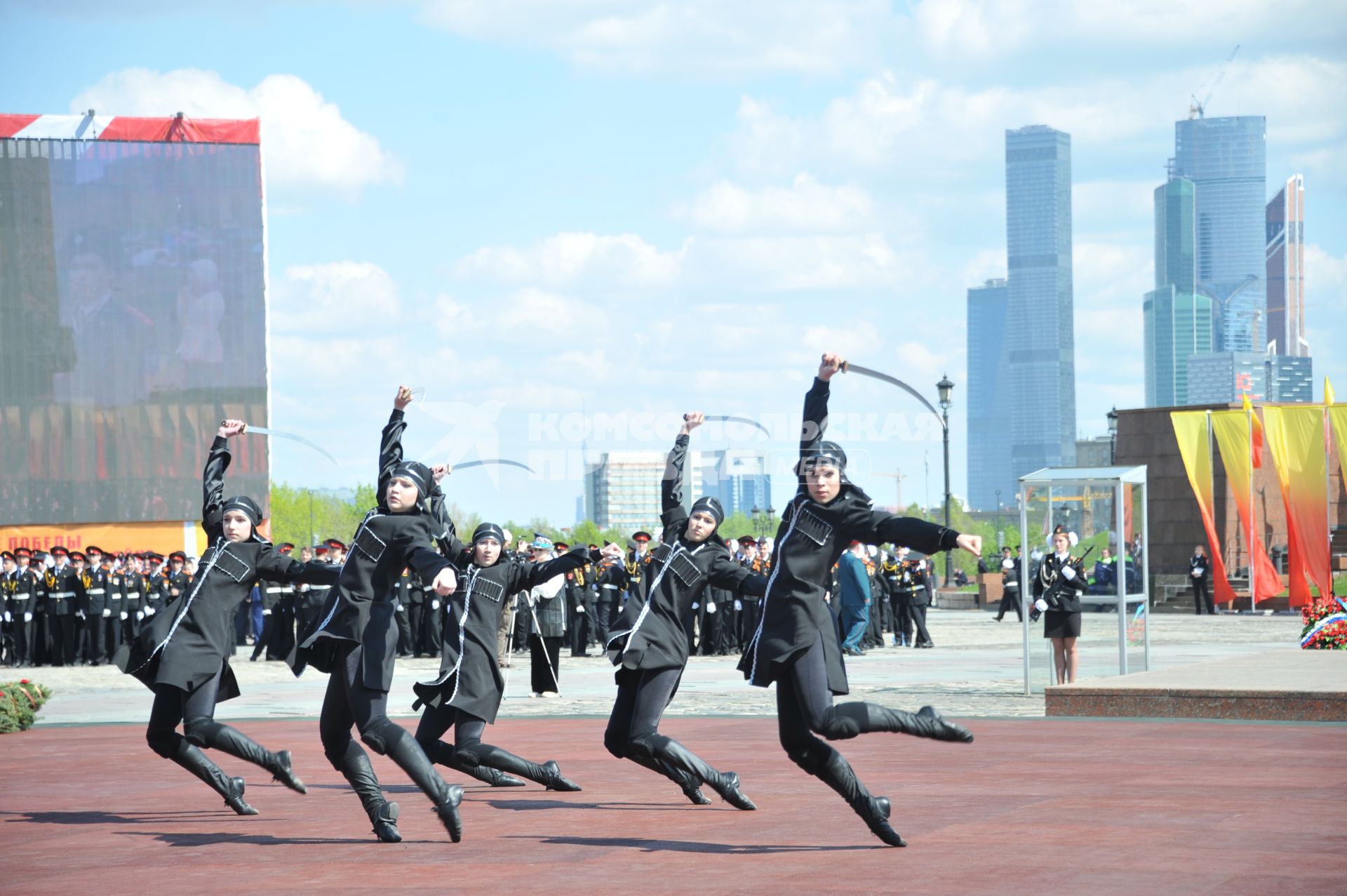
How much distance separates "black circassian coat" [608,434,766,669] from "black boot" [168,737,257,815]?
227 cm

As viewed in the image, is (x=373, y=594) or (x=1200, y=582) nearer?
(x=373, y=594)

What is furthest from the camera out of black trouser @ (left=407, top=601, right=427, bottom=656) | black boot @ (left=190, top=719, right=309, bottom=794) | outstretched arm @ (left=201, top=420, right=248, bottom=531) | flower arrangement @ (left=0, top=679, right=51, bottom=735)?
black trouser @ (left=407, top=601, right=427, bottom=656)

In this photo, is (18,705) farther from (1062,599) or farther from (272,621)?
(272,621)

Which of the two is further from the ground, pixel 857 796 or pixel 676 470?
pixel 676 470

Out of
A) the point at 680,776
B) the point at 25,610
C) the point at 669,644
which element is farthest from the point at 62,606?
the point at 680,776

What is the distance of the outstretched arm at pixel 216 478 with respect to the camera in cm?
984

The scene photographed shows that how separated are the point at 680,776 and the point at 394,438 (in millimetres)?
2563

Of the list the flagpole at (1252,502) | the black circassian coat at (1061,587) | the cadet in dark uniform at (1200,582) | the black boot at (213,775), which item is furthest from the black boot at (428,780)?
the cadet in dark uniform at (1200,582)

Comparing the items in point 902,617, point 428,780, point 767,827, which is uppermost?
point 428,780

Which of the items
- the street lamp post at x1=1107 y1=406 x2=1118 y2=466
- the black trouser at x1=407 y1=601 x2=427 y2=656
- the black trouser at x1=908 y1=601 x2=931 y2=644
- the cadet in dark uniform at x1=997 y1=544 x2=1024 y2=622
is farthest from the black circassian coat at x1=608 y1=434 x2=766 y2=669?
the street lamp post at x1=1107 y1=406 x2=1118 y2=466

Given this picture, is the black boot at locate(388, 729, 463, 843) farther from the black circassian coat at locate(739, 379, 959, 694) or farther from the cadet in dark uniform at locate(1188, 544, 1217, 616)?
the cadet in dark uniform at locate(1188, 544, 1217, 616)

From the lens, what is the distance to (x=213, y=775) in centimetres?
942

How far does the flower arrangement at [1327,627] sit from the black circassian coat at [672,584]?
12.4 metres

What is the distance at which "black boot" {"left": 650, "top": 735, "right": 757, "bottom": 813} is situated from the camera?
916 cm
